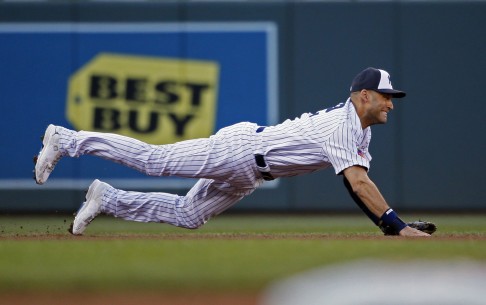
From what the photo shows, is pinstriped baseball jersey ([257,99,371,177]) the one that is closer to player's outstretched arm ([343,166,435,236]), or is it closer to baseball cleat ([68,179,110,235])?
player's outstretched arm ([343,166,435,236])

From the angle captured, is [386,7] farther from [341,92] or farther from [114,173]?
[114,173]

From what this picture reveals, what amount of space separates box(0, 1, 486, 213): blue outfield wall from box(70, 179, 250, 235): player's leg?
160 inches

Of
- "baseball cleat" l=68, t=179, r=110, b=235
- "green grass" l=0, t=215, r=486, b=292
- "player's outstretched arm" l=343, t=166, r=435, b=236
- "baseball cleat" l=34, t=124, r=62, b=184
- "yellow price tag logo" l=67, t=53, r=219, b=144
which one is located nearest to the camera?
"green grass" l=0, t=215, r=486, b=292

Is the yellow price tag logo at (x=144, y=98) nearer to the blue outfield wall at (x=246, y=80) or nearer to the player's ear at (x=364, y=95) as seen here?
the blue outfield wall at (x=246, y=80)

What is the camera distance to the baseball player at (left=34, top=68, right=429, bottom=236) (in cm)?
530

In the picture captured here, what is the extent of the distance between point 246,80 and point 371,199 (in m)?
4.98

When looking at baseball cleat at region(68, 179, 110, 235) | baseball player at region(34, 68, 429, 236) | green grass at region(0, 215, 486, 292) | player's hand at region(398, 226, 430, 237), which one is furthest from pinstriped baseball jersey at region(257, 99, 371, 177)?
baseball cleat at region(68, 179, 110, 235)

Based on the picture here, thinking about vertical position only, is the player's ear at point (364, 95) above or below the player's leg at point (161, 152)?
above

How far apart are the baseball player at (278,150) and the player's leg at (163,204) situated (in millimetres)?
101

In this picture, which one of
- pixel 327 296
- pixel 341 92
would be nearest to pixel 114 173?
pixel 341 92

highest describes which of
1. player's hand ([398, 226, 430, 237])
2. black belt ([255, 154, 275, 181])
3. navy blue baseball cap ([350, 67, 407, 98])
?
navy blue baseball cap ([350, 67, 407, 98])

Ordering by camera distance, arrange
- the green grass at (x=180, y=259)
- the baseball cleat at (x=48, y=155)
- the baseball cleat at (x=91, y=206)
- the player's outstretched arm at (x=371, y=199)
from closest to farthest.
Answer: the green grass at (x=180, y=259) → the player's outstretched arm at (x=371, y=199) → the baseball cleat at (x=48, y=155) → the baseball cleat at (x=91, y=206)

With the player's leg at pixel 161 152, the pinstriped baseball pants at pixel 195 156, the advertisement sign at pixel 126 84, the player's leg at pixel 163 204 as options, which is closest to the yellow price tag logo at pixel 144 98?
the advertisement sign at pixel 126 84

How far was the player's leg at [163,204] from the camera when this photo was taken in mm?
5758
